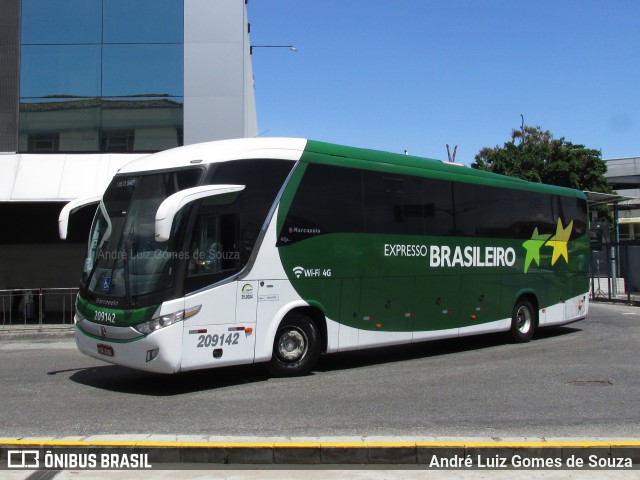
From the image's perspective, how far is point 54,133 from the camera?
19.3 metres

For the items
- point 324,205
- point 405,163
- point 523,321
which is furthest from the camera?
point 523,321

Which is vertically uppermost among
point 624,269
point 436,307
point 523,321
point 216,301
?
point 624,269

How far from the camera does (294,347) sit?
33.9 feet

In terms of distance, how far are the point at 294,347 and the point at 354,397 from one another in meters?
1.82

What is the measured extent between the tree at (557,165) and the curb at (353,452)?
3383cm

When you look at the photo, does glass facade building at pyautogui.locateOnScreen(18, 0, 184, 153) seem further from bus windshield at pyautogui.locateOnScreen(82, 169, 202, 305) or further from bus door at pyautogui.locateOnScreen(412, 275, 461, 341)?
bus door at pyautogui.locateOnScreen(412, 275, 461, 341)

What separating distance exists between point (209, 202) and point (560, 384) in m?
5.84

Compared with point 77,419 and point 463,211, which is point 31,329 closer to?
point 77,419

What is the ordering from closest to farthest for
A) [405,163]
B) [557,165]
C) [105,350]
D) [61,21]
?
[105,350] < [405,163] < [61,21] < [557,165]

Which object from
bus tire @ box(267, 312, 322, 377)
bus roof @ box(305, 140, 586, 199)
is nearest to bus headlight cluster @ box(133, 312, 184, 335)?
bus tire @ box(267, 312, 322, 377)

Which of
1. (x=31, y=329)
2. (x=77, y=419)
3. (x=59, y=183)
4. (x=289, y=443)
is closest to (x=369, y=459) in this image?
(x=289, y=443)

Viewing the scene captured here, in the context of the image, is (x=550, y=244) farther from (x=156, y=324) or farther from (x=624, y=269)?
(x=624, y=269)

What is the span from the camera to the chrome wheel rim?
1016cm

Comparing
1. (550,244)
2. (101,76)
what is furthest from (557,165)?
(101,76)
